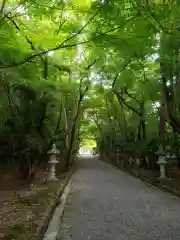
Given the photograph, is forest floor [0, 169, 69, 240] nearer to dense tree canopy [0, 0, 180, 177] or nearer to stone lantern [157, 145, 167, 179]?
dense tree canopy [0, 0, 180, 177]

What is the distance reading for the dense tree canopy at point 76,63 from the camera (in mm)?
6055

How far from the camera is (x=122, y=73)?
58.0 feet

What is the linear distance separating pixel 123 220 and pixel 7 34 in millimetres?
4161

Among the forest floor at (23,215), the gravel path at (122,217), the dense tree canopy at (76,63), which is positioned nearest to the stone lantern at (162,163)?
the dense tree canopy at (76,63)

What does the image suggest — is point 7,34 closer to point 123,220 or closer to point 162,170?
point 123,220

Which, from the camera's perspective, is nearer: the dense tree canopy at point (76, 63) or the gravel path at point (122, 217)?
the gravel path at point (122, 217)

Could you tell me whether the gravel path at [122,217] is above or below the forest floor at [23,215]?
below

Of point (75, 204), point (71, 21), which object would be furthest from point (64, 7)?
point (75, 204)

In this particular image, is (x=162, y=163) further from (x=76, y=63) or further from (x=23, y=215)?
(x=23, y=215)

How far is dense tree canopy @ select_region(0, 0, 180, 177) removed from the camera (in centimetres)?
605

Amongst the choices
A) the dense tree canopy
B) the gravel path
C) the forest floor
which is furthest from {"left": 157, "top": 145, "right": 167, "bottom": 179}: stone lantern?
the forest floor

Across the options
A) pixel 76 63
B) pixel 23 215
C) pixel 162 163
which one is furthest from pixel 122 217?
pixel 76 63

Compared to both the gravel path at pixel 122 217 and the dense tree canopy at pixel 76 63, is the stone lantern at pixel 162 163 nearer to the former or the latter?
the dense tree canopy at pixel 76 63

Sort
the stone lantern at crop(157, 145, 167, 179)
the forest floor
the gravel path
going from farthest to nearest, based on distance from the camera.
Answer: the stone lantern at crop(157, 145, 167, 179) < the gravel path < the forest floor
